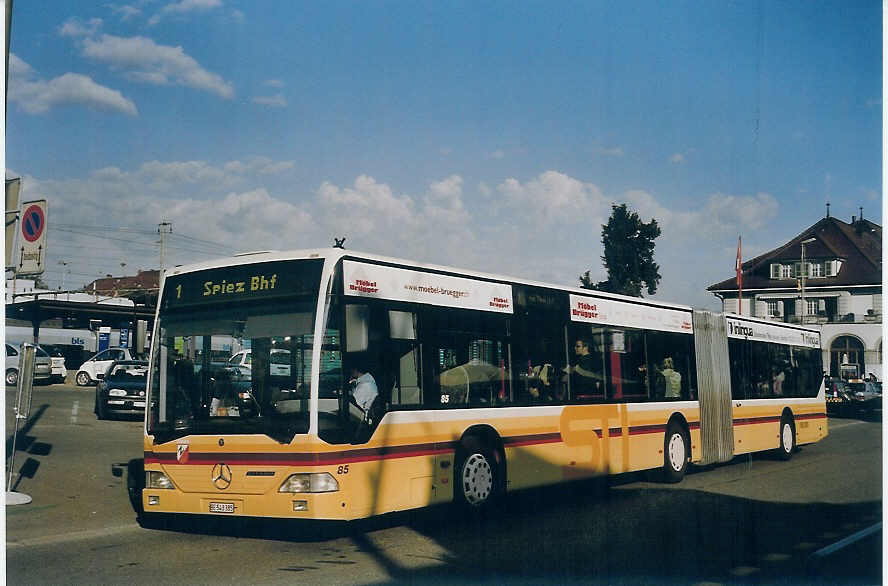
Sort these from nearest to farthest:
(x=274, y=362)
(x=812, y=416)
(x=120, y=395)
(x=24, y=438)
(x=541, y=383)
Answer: (x=274, y=362), (x=541, y=383), (x=24, y=438), (x=812, y=416), (x=120, y=395)

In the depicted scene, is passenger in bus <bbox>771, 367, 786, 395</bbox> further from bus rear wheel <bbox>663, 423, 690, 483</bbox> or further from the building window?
the building window

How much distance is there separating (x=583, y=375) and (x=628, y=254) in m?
9.63

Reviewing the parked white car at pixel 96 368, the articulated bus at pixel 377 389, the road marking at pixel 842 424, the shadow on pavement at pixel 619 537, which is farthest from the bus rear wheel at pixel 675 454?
the parked white car at pixel 96 368

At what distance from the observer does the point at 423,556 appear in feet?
28.7

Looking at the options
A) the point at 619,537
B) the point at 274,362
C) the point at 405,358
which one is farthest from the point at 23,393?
the point at 619,537

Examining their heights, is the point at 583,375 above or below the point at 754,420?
above

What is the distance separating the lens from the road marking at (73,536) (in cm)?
948

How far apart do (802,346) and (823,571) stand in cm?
1420

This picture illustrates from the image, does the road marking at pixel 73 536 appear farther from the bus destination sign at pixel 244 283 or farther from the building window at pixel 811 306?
the building window at pixel 811 306

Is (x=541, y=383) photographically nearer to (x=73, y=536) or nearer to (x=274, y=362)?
(x=274, y=362)

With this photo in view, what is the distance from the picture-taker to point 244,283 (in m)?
9.88

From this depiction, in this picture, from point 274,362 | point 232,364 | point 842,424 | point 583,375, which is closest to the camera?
point 274,362

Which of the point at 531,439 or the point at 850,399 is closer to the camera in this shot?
the point at 531,439

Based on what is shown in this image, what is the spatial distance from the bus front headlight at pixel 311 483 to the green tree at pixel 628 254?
38.8ft
